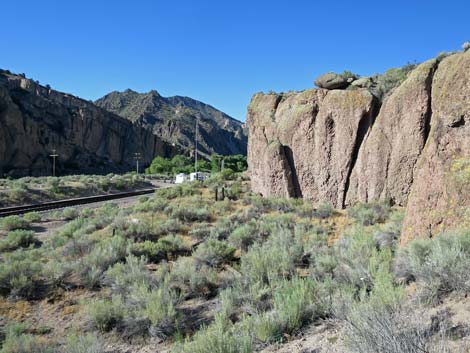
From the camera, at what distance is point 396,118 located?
12539mm

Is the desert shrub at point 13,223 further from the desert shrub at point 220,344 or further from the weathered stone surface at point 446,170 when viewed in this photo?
the weathered stone surface at point 446,170

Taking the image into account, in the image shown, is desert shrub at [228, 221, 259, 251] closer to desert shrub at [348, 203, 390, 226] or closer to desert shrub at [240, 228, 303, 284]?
desert shrub at [240, 228, 303, 284]

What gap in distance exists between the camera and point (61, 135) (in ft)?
273

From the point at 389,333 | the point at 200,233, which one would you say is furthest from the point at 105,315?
the point at 200,233

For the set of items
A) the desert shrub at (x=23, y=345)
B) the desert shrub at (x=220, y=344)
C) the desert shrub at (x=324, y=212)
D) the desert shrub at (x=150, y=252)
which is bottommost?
the desert shrub at (x=23, y=345)

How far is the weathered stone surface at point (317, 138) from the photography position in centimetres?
1424

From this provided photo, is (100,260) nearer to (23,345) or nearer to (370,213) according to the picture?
(23,345)

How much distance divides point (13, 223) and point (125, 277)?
11252 millimetres

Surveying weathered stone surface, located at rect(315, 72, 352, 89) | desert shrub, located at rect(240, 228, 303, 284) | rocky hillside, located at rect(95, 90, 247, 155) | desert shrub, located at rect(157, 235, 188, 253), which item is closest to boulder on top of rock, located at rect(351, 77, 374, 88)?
weathered stone surface, located at rect(315, 72, 352, 89)

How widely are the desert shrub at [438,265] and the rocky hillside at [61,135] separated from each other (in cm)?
6851

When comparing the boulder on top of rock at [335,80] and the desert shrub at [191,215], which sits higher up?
the boulder on top of rock at [335,80]

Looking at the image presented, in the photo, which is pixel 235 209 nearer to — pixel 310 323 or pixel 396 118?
pixel 396 118

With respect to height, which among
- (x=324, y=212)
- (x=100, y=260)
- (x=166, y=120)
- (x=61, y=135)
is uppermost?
(x=166, y=120)

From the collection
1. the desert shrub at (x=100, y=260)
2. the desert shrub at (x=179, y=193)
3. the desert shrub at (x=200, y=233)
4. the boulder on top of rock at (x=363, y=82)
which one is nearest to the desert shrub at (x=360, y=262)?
the desert shrub at (x=200, y=233)
